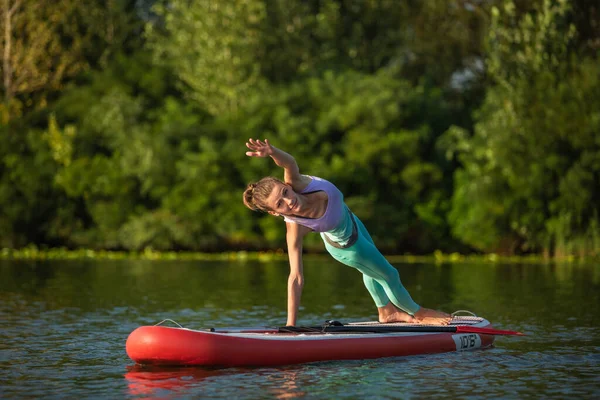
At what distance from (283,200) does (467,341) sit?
367 cm

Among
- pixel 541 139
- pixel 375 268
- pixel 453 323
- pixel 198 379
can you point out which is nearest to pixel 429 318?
pixel 453 323

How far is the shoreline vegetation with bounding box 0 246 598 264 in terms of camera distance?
1491 inches

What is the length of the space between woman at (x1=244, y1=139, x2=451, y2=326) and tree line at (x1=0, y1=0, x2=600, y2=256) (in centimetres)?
2320

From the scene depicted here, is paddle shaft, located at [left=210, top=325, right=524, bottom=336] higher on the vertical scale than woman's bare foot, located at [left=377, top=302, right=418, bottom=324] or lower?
lower

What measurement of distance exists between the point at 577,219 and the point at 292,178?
84.4 ft

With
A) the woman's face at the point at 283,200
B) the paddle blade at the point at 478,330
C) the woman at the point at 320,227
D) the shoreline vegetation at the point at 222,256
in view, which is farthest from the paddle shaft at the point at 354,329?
the shoreline vegetation at the point at 222,256

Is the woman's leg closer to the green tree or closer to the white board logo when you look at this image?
the white board logo

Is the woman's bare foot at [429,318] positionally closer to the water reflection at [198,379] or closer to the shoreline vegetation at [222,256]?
the water reflection at [198,379]

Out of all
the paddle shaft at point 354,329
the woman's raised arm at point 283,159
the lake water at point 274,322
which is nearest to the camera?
the lake water at point 274,322

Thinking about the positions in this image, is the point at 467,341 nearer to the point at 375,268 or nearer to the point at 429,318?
the point at 429,318

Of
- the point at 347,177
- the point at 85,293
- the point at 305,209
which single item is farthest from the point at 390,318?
the point at 347,177

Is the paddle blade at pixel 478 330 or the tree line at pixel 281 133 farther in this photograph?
the tree line at pixel 281 133

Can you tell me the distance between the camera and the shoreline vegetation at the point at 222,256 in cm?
Result: 3788

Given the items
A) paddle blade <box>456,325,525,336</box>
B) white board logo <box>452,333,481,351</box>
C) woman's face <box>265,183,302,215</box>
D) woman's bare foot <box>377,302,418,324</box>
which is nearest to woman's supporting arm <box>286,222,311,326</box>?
woman's face <box>265,183,302,215</box>
